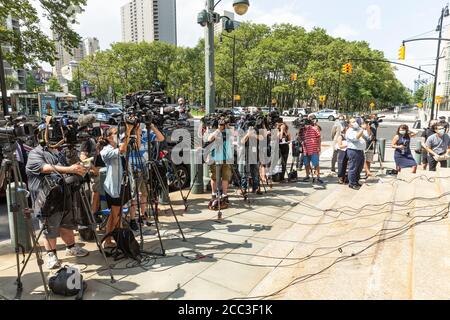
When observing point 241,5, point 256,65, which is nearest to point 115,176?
point 241,5

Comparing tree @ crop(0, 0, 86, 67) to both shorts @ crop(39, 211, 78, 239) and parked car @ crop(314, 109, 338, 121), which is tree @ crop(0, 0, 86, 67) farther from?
parked car @ crop(314, 109, 338, 121)

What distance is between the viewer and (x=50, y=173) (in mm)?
3914

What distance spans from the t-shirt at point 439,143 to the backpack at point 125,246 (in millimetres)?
8220

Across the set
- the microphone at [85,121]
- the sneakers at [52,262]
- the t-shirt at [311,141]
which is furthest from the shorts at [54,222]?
the t-shirt at [311,141]

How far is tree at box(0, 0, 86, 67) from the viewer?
1456cm

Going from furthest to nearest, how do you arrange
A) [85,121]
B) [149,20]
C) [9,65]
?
[149,20]
[9,65]
[85,121]

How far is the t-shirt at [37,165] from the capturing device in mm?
3875

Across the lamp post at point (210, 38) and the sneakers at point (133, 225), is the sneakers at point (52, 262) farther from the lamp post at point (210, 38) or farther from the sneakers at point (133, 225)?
the lamp post at point (210, 38)

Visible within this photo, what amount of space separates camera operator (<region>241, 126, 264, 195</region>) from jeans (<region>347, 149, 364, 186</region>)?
2373 mm

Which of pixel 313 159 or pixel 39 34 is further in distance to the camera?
pixel 39 34

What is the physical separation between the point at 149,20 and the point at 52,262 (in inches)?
2684

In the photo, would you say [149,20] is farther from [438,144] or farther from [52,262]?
[52,262]

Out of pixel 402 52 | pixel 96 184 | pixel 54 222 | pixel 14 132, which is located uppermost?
pixel 402 52
